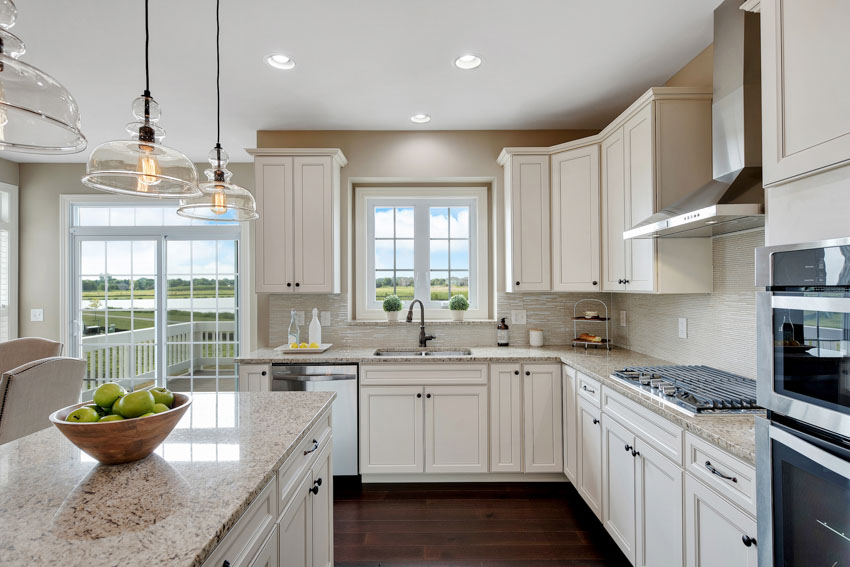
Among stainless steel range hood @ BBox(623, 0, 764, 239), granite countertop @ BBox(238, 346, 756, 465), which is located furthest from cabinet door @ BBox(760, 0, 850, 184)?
granite countertop @ BBox(238, 346, 756, 465)

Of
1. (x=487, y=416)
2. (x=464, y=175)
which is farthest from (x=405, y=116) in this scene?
(x=487, y=416)

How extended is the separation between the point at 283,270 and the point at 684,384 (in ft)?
8.81

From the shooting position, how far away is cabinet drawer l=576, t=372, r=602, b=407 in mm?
2244

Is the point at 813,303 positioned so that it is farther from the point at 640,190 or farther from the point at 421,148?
the point at 421,148

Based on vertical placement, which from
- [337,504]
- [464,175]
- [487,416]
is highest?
[464,175]

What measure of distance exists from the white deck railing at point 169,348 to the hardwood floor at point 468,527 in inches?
85.2

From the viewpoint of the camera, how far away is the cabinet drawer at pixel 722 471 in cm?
118

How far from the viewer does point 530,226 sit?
311 cm

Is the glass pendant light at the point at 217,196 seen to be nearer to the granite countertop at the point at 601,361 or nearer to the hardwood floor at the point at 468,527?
the granite countertop at the point at 601,361

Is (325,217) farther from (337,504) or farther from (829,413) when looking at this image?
(829,413)

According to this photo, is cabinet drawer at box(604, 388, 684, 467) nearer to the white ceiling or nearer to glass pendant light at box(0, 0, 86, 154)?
the white ceiling

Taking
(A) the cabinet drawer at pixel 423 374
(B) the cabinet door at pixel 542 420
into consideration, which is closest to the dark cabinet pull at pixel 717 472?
(B) the cabinet door at pixel 542 420

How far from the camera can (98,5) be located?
1.88 metres

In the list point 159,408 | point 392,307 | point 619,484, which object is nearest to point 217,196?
point 159,408
